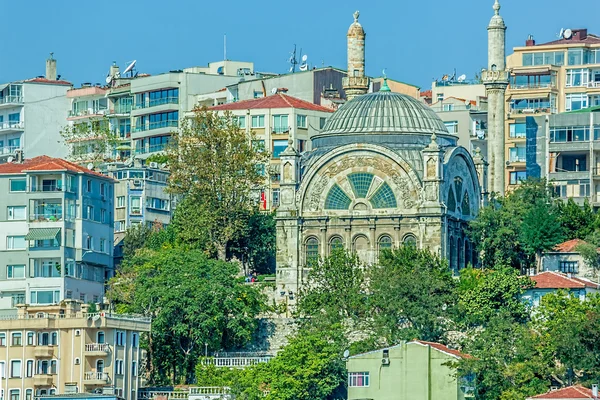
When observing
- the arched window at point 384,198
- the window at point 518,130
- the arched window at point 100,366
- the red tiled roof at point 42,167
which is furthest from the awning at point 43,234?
the window at point 518,130

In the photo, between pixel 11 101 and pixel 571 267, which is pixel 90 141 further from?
pixel 571 267

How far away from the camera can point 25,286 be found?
9662cm

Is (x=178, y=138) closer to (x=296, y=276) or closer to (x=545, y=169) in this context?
(x=296, y=276)

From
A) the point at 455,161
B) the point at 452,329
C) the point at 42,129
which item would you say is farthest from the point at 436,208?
the point at 42,129

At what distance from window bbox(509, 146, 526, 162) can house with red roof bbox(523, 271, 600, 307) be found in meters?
23.8

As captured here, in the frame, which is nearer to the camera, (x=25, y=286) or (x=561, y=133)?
(x=25, y=286)

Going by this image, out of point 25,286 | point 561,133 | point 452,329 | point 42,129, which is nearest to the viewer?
point 452,329

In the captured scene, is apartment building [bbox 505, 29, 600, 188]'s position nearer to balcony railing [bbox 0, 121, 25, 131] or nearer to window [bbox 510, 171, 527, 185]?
window [bbox 510, 171, 527, 185]

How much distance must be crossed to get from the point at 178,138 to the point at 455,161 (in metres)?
12.8

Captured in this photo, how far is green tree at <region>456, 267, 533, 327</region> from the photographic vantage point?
286ft

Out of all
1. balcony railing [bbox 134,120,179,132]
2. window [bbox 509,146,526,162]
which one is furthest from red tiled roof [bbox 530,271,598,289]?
balcony railing [bbox 134,120,179,132]

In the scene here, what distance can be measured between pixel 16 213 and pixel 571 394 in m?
31.5

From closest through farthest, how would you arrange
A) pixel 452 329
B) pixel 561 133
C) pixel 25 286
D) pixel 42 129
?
pixel 452 329 < pixel 25 286 < pixel 561 133 < pixel 42 129

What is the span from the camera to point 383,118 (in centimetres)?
10044
